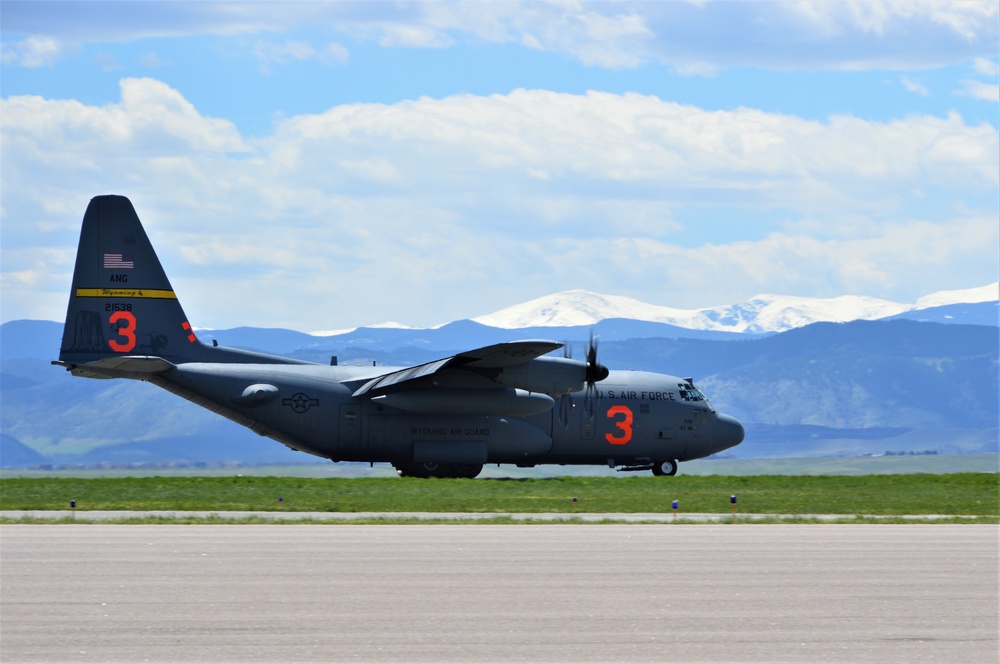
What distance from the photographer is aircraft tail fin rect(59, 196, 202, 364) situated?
41344 mm

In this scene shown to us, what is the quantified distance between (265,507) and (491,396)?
1136 centimetres

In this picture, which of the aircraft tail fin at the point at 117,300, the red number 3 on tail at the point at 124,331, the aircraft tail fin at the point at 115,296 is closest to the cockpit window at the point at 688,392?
the aircraft tail fin at the point at 117,300

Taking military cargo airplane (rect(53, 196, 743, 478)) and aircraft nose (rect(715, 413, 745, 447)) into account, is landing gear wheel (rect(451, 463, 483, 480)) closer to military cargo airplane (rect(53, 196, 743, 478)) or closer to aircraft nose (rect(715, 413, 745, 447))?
military cargo airplane (rect(53, 196, 743, 478))

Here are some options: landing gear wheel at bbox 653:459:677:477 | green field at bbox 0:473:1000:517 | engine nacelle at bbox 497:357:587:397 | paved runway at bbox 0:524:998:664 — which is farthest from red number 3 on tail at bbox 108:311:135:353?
landing gear wheel at bbox 653:459:677:477

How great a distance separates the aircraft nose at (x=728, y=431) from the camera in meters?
46.1

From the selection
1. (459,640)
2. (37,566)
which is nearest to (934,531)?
(459,640)

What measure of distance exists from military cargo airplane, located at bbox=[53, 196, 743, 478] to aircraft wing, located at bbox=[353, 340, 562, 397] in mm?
63

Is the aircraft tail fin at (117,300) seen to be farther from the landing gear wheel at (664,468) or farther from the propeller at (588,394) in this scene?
the landing gear wheel at (664,468)

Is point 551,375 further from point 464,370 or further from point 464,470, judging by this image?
point 464,470

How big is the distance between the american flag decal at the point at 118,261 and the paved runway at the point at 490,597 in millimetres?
18272

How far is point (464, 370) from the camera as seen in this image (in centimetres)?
4006

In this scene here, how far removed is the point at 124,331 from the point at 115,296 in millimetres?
1189

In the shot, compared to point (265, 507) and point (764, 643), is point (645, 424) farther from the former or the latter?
point (764, 643)

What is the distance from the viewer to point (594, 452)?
44.4 m
